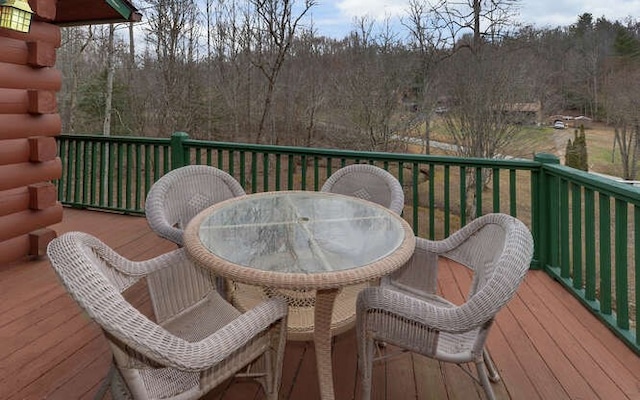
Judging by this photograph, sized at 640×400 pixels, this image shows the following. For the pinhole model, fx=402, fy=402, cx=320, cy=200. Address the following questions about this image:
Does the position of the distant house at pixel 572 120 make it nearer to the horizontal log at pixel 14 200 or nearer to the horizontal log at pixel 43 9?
the horizontal log at pixel 43 9

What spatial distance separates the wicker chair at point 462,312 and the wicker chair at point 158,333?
1.17 feet

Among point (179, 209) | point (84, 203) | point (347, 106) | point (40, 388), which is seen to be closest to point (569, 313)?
point (179, 209)

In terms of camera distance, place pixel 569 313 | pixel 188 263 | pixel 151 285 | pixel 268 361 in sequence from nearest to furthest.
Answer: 1. pixel 268 361
2. pixel 151 285
3. pixel 188 263
4. pixel 569 313

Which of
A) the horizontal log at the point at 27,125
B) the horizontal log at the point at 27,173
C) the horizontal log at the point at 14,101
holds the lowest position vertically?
the horizontal log at the point at 27,173

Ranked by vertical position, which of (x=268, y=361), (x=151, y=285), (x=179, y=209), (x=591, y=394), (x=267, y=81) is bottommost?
(x=591, y=394)

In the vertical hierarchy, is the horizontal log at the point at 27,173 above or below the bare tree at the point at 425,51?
below

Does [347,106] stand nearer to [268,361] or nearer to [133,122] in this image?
[133,122]

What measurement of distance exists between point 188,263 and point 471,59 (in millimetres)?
9872

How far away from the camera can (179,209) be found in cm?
265

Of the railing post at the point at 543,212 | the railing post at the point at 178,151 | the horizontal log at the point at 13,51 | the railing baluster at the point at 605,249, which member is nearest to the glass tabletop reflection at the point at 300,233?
the railing baluster at the point at 605,249

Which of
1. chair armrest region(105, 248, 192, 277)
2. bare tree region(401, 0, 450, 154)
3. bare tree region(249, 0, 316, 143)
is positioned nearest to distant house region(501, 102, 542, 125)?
bare tree region(401, 0, 450, 154)

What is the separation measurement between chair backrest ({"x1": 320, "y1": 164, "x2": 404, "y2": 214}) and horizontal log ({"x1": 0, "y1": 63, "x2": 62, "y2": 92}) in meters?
2.56

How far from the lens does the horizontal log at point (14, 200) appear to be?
10.4ft

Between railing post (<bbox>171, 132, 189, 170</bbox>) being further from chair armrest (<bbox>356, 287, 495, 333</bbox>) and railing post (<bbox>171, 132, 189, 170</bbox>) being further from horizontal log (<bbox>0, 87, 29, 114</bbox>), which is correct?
chair armrest (<bbox>356, 287, 495, 333</bbox>)
